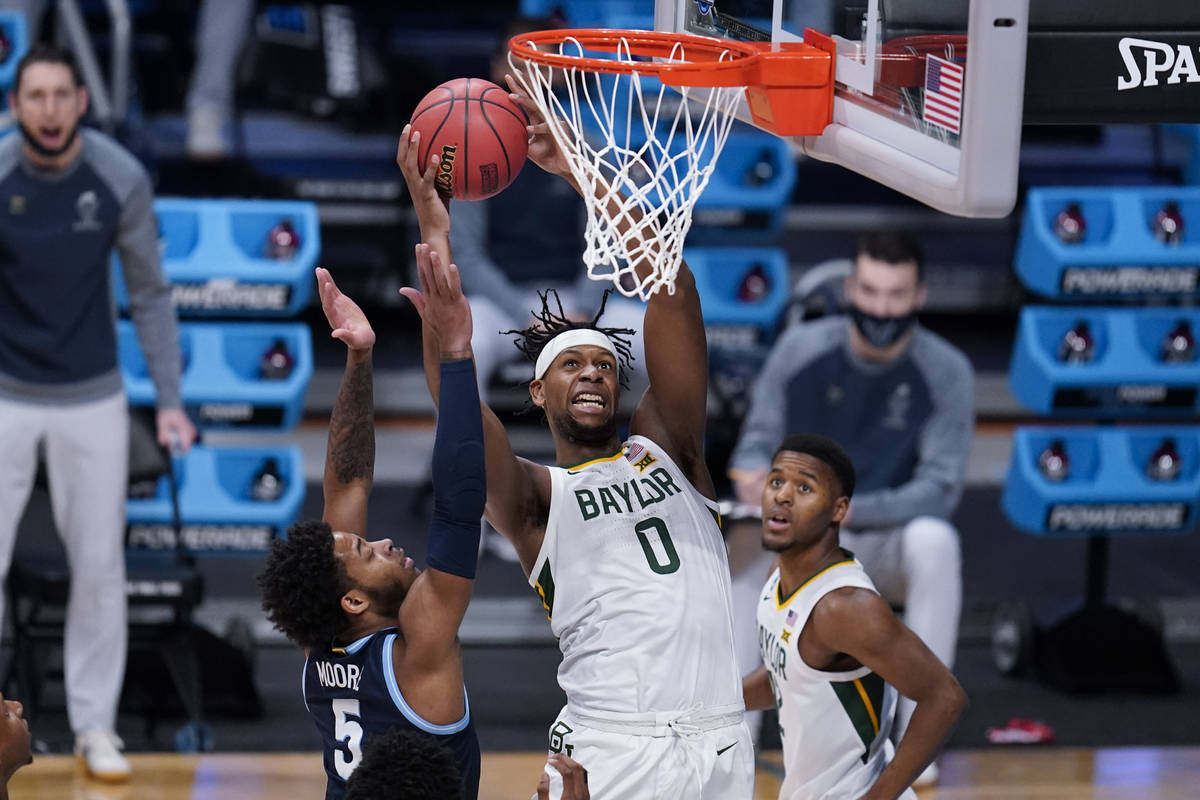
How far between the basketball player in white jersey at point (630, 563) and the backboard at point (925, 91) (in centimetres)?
63

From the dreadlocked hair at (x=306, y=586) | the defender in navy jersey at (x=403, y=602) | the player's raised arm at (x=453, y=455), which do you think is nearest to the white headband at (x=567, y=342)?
the defender in navy jersey at (x=403, y=602)

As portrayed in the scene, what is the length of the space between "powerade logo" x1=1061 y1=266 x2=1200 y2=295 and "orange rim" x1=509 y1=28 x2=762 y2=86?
2858 millimetres

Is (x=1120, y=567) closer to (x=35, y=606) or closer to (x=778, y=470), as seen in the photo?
(x=778, y=470)

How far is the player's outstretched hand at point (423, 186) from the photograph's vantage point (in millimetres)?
3684

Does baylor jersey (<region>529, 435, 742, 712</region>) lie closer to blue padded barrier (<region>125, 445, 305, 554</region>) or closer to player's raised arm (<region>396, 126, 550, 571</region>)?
player's raised arm (<region>396, 126, 550, 571</region>)

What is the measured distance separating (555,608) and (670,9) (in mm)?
1638

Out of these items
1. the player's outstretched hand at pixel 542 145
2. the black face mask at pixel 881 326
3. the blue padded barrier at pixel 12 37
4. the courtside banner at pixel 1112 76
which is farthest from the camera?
the blue padded barrier at pixel 12 37

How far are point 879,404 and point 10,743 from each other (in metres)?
3.57

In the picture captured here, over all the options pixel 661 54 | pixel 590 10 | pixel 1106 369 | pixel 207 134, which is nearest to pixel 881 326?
pixel 1106 369

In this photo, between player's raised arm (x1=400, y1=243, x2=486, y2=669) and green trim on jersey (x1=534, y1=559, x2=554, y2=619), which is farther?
green trim on jersey (x1=534, y1=559, x2=554, y2=619)

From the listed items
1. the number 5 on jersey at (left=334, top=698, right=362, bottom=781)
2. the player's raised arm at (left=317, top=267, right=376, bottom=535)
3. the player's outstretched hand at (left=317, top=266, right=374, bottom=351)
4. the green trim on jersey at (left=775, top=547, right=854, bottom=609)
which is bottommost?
the number 5 on jersey at (left=334, top=698, right=362, bottom=781)

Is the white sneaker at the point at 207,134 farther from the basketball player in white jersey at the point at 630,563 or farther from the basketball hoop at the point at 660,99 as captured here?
the basketball player in white jersey at the point at 630,563

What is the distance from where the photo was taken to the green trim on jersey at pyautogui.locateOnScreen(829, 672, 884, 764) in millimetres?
4258

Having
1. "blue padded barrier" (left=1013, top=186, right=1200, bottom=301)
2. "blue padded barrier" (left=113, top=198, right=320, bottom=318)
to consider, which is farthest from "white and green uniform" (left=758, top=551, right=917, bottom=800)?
"blue padded barrier" (left=113, top=198, right=320, bottom=318)
